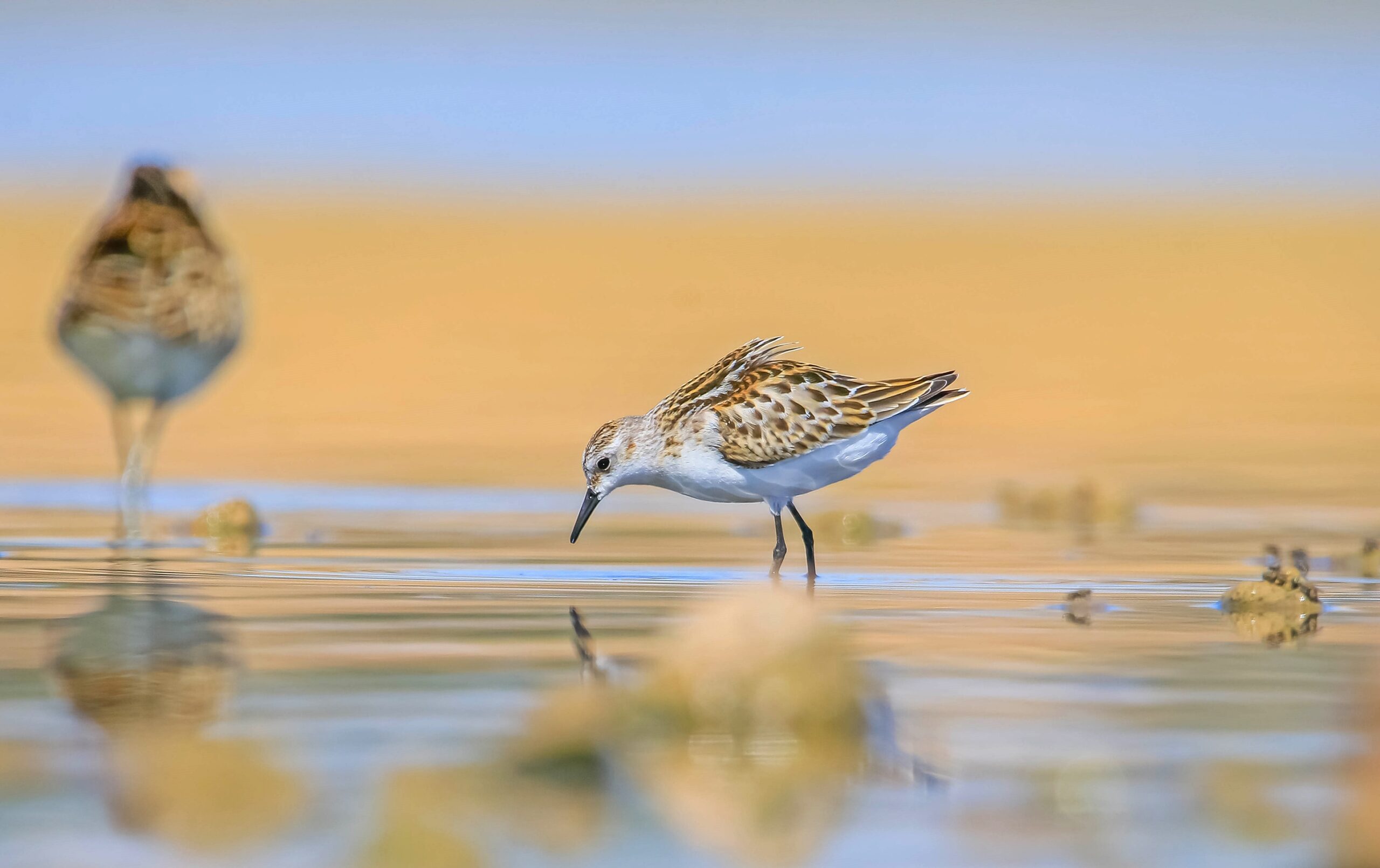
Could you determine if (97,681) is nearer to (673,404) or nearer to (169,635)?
(169,635)

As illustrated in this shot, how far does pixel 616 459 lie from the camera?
412 inches

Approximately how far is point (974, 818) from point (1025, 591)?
432 cm

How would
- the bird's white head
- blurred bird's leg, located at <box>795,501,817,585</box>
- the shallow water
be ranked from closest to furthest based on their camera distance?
the shallow water
blurred bird's leg, located at <box>795,501,817,585</box>
the bird's white head

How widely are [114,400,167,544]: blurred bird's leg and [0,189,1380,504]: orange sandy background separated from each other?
0.45m

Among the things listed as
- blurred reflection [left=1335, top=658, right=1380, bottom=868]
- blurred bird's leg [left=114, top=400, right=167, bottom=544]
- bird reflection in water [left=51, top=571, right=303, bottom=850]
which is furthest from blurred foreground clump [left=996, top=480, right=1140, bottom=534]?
blurred reflection [left=1335, top=658, right=1380, bottom=868]

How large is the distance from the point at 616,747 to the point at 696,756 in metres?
0.24

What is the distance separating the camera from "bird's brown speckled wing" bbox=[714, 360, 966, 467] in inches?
407

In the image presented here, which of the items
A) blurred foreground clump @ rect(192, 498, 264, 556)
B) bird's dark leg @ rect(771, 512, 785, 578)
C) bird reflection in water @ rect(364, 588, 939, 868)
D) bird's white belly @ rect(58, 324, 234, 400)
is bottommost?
bird reflection in water @ rect(364, 588, 939, 868)

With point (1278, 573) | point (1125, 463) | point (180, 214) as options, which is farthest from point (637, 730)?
point (1125, 463)

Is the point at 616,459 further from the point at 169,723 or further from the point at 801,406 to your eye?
the point at 169,723

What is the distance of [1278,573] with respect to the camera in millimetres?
8711

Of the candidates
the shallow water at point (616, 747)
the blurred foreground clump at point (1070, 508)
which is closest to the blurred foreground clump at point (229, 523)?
the shallow water at point (616, 747)

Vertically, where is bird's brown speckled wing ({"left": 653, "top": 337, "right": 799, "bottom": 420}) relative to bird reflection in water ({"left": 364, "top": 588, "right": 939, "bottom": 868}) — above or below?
above

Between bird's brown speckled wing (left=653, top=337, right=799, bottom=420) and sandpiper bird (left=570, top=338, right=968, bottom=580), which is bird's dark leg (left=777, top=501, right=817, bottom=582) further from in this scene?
bird's brown speckled wing (left=653, top=337, right=799, bottom=420)
